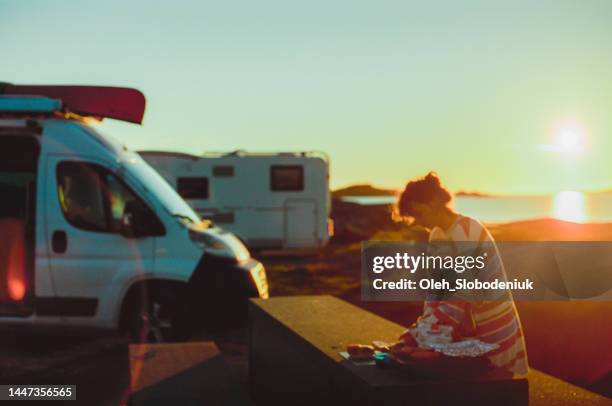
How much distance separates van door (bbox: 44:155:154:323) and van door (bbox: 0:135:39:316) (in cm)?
21

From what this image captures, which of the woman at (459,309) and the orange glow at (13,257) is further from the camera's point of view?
the orange glow at (13,257)

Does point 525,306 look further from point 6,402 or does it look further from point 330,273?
point 6,402

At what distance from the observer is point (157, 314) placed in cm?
914

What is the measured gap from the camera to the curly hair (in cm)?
424

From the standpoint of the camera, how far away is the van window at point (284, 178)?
22.0m

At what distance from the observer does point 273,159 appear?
2198 cm

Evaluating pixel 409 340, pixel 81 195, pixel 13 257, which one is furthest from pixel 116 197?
pixel 409 340

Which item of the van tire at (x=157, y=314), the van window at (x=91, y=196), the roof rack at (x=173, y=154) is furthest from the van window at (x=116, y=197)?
the roof rack at (x=173, y=154)

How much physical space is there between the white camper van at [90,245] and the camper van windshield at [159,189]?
0.04 meters

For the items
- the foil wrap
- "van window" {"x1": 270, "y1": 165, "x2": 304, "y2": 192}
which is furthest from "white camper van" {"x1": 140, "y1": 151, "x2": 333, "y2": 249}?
the foil wrap

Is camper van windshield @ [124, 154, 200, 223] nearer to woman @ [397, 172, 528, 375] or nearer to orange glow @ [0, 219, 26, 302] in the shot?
orange glow @ [0, 219, 26, 302]

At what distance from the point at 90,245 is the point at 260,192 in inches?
523

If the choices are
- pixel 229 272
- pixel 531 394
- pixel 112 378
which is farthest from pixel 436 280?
pixel 229 272

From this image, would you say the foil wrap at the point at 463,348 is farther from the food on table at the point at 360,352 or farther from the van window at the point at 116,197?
the van window at the point at 116,197
